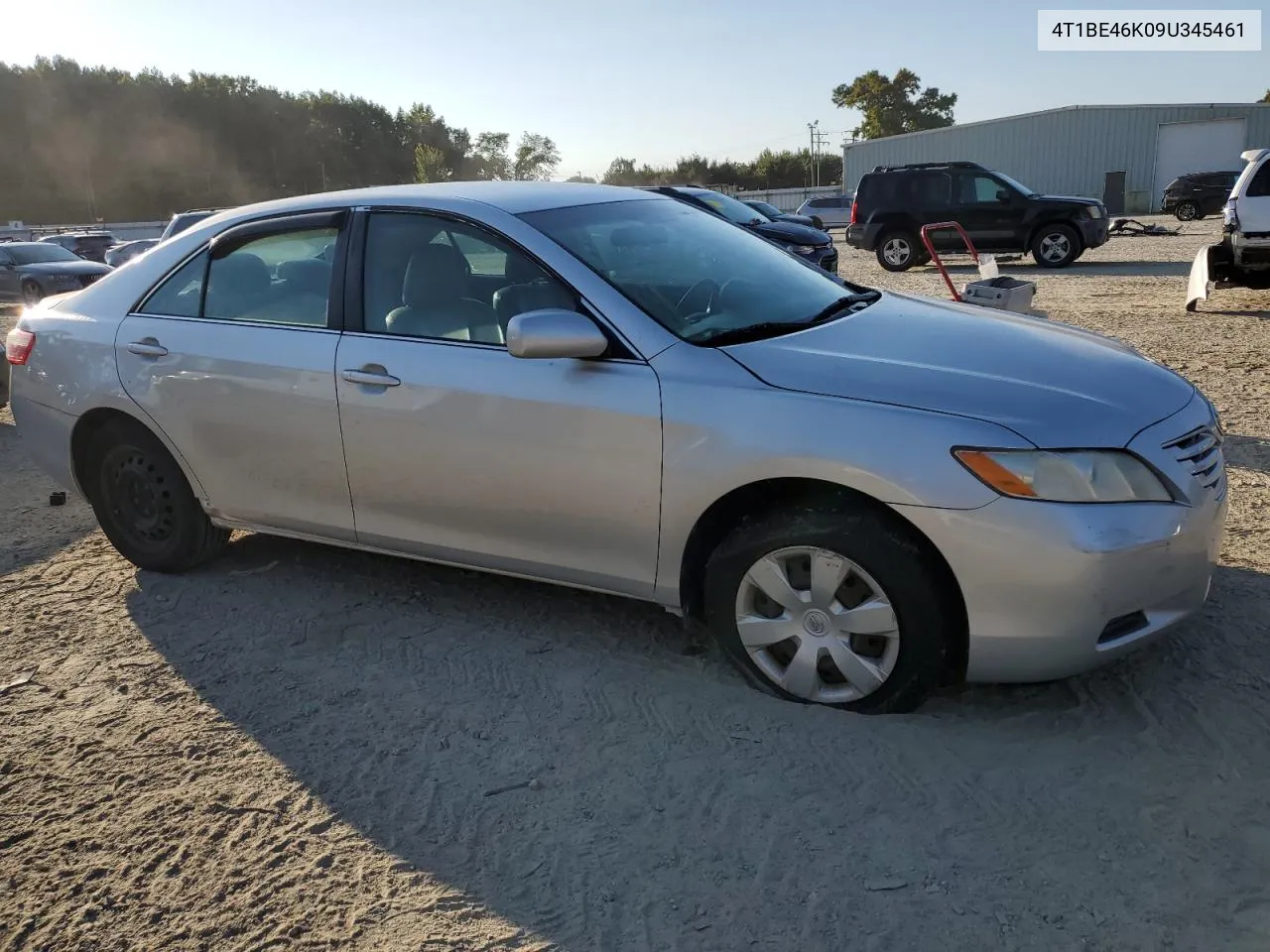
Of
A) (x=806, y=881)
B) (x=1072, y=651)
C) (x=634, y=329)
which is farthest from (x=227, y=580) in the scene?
(x=1072, y=651)

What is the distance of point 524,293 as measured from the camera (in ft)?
11.7

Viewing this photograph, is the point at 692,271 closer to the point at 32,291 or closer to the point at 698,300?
the point at 698,300

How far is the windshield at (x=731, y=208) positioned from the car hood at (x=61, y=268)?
11.8 m

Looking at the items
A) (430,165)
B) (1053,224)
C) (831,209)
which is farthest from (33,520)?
(430,165)

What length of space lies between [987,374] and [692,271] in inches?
47.2

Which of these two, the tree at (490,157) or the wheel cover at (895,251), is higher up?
the tree at (490,157)

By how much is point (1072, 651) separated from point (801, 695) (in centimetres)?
81

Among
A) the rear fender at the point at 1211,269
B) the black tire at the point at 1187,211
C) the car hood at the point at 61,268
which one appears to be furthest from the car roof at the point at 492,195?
the black tire at the point at 1187,211

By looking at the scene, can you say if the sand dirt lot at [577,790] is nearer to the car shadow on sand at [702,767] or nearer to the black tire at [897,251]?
the car shadow on sand at [702,767]

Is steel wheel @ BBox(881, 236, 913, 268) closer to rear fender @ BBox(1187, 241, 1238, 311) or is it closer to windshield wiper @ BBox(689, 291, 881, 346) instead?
rear fender @ BBox(1187, 241, 1238, 311)

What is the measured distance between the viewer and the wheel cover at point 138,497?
4.49 meters

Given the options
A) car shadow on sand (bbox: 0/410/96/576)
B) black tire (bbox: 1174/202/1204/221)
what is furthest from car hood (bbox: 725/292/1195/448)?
black tire (bbox: 1174/202/1204/221)

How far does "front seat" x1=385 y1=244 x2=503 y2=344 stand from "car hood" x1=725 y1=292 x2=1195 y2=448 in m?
0.99

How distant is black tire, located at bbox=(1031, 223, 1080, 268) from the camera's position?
1869cm
